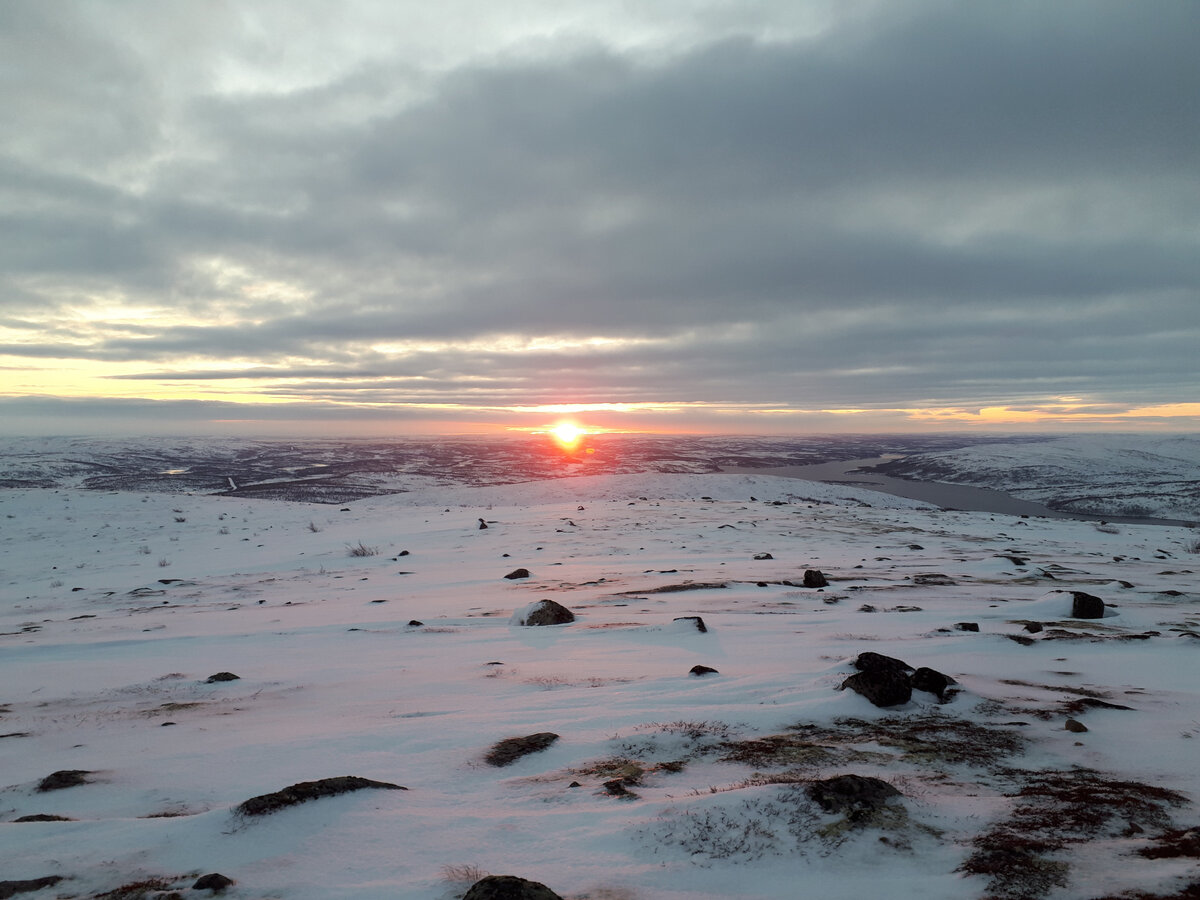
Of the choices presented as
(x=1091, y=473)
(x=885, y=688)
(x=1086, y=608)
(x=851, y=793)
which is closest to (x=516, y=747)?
(x=851, y=793)

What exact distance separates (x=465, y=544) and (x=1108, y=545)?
61.6 feet

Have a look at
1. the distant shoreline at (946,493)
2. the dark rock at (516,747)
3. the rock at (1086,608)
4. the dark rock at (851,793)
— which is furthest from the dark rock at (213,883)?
the distant shoreline at (946,493)

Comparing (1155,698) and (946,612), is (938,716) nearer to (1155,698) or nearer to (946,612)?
(1155,698)

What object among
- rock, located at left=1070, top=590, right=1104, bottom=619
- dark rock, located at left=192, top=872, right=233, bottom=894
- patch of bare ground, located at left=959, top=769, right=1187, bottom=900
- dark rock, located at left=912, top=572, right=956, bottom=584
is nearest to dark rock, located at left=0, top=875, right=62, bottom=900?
dark rock, located at left=192, top=872, right=233, bottom=894

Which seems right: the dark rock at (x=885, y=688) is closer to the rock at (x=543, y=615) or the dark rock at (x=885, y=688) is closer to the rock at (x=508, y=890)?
the rock at (x=508, y=890)

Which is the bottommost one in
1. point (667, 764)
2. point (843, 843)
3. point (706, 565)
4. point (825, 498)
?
point (825, 498)

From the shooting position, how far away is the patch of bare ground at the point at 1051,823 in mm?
2131

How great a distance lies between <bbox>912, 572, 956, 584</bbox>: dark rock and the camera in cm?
981

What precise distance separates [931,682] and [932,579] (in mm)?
6584

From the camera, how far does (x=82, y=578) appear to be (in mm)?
14312

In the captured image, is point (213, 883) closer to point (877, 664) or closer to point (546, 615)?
point (877, 664)

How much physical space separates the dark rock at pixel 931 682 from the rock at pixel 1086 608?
13.1ft

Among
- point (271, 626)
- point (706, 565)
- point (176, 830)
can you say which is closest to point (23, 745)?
point (176, 830)

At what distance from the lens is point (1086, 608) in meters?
7.08
